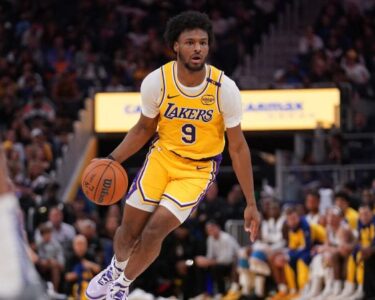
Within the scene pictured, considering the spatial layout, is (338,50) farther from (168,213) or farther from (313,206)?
(168,213)

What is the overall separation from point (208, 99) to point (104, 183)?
104 cm

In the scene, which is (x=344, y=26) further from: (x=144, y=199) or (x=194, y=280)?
(x=144, y=199)

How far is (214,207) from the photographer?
1758cm

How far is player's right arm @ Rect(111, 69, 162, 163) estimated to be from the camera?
8672 mm

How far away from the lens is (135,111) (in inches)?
859

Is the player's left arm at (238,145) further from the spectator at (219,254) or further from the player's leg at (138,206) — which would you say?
the spectator at (219,254)

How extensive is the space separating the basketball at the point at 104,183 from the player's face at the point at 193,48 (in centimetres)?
101

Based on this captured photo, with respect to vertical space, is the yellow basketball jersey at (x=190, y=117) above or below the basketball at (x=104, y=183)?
above

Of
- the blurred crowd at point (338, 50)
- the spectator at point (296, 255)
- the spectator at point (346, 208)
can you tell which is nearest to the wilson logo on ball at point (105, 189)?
the spectator at point (296, 255)

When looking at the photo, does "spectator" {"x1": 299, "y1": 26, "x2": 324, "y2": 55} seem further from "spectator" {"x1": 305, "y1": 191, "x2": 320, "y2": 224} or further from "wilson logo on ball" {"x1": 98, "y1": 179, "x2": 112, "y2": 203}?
"wilson logo on ball" {"x1": 98, "y1": 179, "x2": 112, "y2": 203}

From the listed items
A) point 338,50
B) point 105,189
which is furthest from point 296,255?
point 338,50

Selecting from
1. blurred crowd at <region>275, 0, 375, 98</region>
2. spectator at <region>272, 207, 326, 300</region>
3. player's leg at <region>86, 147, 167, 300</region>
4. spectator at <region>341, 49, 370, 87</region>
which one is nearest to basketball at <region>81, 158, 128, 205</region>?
player's leg at <region>86, 147, 167, 300</region>

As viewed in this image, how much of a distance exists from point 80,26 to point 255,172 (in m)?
7.12

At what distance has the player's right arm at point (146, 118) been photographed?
28.5 ft
